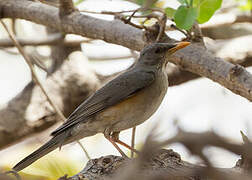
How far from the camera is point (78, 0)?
220 inches

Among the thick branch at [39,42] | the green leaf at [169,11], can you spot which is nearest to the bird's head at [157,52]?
the green leaf at [169,11]

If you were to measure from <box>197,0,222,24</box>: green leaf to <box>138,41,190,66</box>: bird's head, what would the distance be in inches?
11.7

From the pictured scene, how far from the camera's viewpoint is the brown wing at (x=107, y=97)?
3715 mm

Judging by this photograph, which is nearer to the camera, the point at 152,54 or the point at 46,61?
the point at 152,54

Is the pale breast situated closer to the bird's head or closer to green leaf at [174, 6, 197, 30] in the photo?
the bird's head

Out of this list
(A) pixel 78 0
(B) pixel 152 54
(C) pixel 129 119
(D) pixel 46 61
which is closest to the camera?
(C) pixel 129 119

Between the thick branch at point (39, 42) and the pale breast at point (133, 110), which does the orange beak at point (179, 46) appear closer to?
the pale breast at point (133, 110)

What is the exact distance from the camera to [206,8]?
354 cm

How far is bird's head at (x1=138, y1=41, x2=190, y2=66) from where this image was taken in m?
4.00

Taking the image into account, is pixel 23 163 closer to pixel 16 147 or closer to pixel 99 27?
pixel 99 27

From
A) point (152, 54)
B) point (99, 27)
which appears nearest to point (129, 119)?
point (152, 54)

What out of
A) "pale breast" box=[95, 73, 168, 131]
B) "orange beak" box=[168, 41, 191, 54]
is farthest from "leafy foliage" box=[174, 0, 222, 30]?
"pale breast" box=[95, 73, 168, 131]

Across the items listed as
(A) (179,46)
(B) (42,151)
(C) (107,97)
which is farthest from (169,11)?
(B) (42,151)

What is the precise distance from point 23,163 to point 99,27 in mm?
1794
